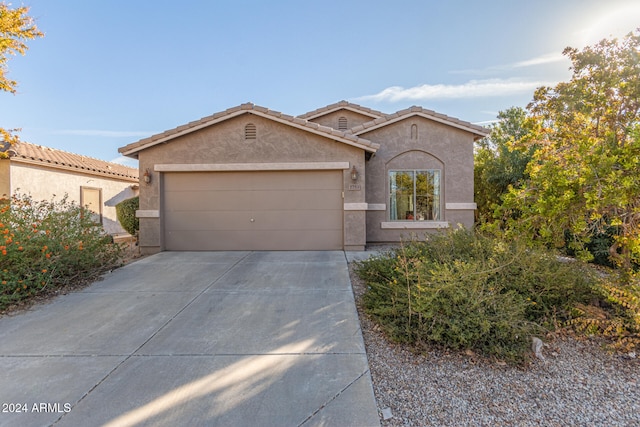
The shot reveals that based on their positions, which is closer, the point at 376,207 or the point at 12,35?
the point at 12,35

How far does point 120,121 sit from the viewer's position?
16312 mm

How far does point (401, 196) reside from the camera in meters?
10.5

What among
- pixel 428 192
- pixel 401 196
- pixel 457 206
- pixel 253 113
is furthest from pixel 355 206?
pixel 253 113

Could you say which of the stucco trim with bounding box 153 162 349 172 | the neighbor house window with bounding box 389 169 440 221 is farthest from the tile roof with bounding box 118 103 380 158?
the neighbor house window with bounding box 389 169 440 221

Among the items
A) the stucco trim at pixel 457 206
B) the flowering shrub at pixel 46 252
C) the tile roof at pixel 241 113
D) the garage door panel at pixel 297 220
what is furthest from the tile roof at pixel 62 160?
the stucco trim at pixel 457 206

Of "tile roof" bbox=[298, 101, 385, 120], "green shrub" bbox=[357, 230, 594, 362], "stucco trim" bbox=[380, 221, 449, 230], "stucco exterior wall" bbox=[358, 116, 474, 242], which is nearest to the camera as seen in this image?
"green shrub" bbox=[357, 230, 594, 362]

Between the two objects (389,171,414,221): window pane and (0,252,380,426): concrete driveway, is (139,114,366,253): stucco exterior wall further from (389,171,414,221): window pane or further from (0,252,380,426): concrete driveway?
(0,252,380,426): concrete driveway

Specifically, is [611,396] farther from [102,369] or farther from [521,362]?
[102,369]

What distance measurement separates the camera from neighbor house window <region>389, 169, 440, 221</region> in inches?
413

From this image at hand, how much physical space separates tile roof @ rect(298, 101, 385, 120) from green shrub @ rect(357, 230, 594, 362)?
8.67 metres

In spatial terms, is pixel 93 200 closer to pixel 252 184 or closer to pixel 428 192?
pixel 252 184

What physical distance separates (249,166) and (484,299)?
7.10 m

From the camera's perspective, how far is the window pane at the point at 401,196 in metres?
10.5

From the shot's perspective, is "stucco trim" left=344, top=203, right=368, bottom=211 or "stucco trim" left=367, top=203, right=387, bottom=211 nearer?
"stucco trim" left=344, top=203, right=368, bottom=211
